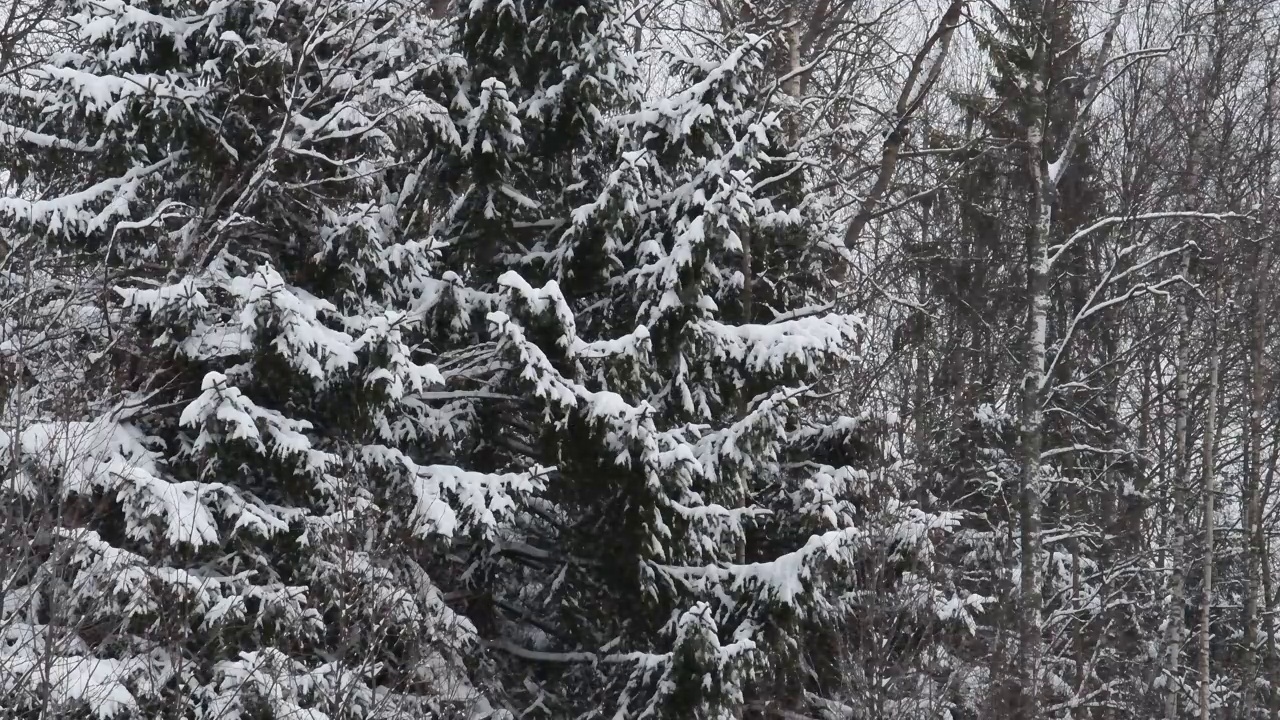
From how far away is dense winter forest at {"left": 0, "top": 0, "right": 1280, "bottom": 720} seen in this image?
731 cm

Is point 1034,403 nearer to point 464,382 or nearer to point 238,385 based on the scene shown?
point 464,382

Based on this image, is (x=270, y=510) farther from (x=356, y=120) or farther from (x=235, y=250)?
(x=356, y=120)

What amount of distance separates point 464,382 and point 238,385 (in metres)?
2.25

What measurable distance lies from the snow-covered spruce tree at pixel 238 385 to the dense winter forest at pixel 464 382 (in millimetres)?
38

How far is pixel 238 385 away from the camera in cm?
834

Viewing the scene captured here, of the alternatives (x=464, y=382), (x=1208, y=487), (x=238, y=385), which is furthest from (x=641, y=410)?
(x=1208, y=487)

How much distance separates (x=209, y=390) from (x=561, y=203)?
14.0 feet

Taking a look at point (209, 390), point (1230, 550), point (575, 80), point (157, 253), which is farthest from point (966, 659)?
point (1230, 550)

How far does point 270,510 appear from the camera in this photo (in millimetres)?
8219

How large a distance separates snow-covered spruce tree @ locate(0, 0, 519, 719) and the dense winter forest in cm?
4

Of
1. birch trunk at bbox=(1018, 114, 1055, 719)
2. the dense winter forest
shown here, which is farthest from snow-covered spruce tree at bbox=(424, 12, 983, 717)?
birch trunk at bbox=(1018, 114, 1055, 719)

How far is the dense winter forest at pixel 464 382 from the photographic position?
7309 millimetres

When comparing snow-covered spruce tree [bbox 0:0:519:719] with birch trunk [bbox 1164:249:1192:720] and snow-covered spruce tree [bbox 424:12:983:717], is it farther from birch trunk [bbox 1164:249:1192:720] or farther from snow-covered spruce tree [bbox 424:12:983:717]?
birch trunk [bbox 1164:249:1192:720]

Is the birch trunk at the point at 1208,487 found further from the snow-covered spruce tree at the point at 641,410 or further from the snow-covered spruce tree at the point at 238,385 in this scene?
the snow-covered spruce tree at the point at 238,385
